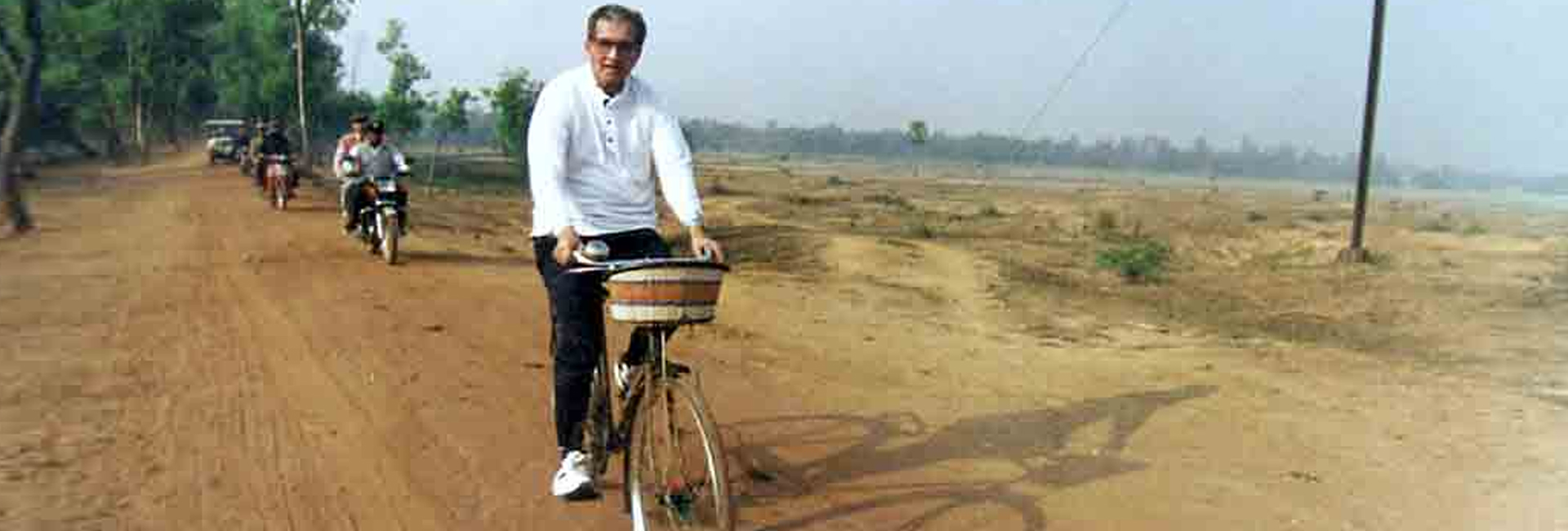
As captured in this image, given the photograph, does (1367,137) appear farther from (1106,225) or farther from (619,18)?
(619,18)

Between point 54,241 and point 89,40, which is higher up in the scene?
point 89,40

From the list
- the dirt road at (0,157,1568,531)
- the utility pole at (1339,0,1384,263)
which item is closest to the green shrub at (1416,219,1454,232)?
the utility pole at (1339,0,1384,263)

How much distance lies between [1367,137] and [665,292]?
17846mm

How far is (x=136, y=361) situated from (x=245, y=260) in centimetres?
551

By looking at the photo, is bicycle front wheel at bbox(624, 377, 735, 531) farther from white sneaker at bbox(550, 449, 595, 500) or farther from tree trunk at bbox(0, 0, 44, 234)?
tree trunk at bbox(0, 0, 44, 234)

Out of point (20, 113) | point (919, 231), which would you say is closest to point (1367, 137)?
point (919, 231)

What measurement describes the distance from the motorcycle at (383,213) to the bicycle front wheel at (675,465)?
359 inches

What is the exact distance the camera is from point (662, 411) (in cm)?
379

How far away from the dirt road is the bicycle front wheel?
1.62 feet

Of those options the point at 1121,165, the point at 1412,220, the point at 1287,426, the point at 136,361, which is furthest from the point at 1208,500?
the point at 1121,165

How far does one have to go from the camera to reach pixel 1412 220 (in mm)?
33875

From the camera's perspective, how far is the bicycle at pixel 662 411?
348 cm

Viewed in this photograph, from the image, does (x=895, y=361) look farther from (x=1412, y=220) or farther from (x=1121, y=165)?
(x=1121, y=165)

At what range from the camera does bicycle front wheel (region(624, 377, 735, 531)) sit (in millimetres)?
3545
